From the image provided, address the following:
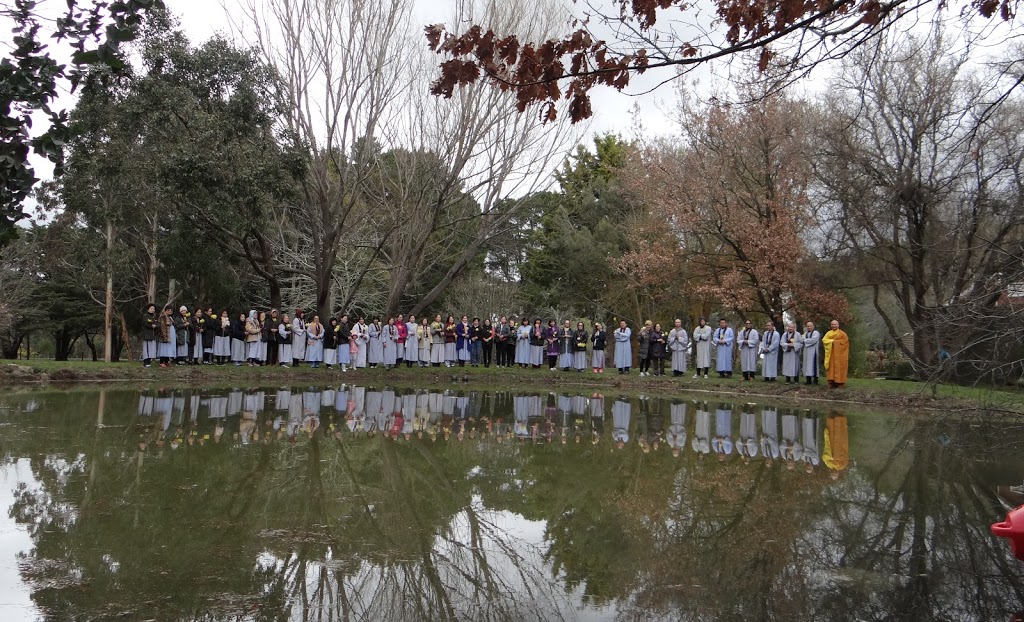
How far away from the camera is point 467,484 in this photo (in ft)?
23.7

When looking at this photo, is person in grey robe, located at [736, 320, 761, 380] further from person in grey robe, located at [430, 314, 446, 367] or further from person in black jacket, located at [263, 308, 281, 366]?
person in black jacket, located at [263, 308, 281, 366]

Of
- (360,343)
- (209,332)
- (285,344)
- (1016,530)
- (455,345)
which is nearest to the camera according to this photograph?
(1016,530)

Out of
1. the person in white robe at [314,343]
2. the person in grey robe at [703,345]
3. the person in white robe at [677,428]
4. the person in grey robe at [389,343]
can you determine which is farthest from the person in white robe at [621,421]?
the person in white robe at [314,343]

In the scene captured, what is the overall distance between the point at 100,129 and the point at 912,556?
2045 centimetres

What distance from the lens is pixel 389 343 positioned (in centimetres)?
2483

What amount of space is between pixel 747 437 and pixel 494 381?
12.3 metres

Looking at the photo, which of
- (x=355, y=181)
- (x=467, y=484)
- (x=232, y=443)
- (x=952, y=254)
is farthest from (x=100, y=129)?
(x=952, y=254)

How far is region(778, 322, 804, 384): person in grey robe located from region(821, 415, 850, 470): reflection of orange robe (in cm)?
733

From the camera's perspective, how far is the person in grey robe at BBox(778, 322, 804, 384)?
21.7 metres

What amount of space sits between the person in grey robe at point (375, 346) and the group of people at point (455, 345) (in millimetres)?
31

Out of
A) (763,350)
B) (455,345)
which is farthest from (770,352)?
(455,345)

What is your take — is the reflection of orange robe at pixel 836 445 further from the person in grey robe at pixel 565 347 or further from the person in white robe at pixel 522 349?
the person in white robe at pixel 522 349

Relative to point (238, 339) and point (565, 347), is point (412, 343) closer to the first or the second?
point (565, 347)

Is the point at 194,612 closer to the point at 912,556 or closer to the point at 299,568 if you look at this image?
the point at 299,568
